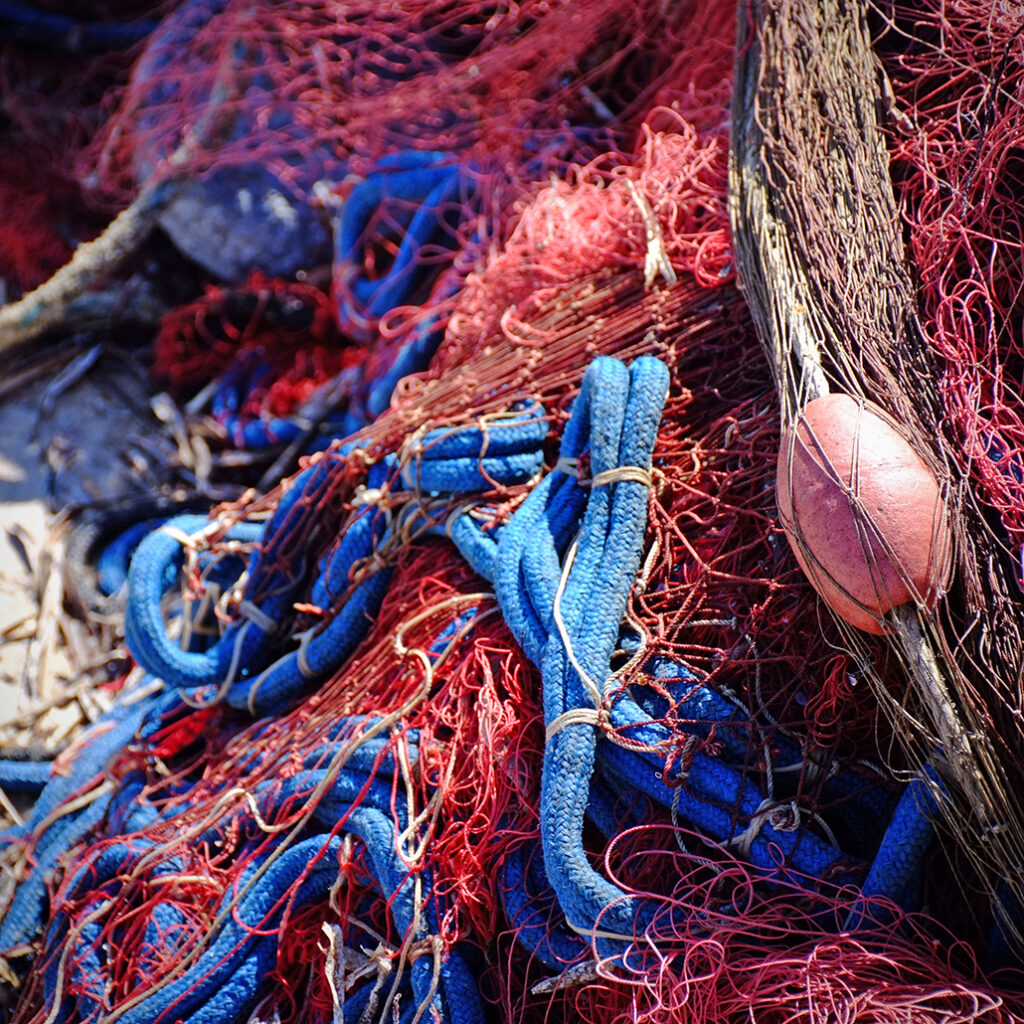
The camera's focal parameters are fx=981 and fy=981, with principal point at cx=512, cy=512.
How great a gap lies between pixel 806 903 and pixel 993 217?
1.24 m

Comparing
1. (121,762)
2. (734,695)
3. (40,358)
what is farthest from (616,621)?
(40,358)

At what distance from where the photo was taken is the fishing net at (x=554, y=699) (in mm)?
1484

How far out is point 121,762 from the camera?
2275mm

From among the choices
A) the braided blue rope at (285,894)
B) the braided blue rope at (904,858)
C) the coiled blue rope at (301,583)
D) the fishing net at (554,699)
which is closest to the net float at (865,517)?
the fishing net at (554,699)

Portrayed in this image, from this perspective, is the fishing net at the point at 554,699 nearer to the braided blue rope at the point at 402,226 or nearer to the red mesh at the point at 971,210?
the red mesh at the point at 971,210

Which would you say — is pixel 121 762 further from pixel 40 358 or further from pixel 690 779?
pixel 40 358

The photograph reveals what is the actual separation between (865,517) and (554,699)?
58cm

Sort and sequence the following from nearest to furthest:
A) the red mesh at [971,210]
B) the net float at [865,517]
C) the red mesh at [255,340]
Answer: the net float at [865,517] < the red mesh at [971,210] < the red mesh at [255,340]

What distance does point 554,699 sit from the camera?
1.64 metres

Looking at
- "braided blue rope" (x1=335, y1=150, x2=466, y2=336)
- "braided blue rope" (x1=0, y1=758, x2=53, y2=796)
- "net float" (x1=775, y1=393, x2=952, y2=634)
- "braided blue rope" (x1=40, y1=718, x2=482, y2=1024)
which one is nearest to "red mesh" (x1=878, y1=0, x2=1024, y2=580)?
"net float" (x1=775, y1=393, x2=952, y2=634)

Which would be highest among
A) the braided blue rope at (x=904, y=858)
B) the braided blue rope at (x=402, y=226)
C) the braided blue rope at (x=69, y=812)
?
the braided blue rope at (x=402, y=226)

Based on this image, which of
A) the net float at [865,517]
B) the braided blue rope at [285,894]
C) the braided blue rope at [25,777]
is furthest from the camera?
the braided blue rope at [25,777]

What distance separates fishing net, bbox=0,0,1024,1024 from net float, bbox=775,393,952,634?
107 mm

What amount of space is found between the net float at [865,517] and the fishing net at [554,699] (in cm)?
11
